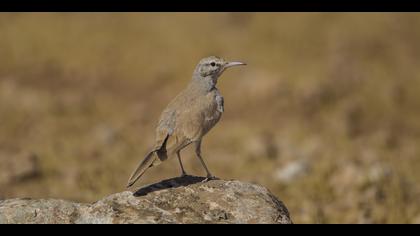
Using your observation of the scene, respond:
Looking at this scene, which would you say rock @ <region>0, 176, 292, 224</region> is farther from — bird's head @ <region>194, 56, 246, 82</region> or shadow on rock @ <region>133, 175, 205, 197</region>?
bird's head @ <region>194, 56, 246, 82</region>

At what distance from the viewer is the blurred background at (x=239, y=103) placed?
13312mm

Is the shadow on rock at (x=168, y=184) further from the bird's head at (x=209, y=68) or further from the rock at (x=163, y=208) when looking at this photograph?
the bird's head at (x=209, y=68)

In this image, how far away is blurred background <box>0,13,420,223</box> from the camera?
43.7ft

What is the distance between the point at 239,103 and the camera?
1748cm

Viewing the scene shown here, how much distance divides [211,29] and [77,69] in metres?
3.52

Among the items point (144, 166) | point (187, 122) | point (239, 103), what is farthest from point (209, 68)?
point (239, 103)

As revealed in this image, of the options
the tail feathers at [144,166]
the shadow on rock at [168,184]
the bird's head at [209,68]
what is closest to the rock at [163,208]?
the shadow on rock at [168,184]

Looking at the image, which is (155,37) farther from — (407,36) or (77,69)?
(407,36)

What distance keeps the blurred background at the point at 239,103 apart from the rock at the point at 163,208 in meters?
5.16

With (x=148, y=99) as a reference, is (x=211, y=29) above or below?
above

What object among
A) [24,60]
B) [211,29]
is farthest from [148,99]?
[24,60]

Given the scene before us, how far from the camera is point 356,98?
55.9 feet

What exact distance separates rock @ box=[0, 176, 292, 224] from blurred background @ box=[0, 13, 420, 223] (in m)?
5.16

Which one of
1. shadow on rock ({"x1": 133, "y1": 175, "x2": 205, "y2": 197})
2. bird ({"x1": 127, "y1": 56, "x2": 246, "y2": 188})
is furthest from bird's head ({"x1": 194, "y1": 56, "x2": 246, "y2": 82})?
shadow on rock ({"x1": 133, "y1": 175, "x2": 205, "y2": 197})
